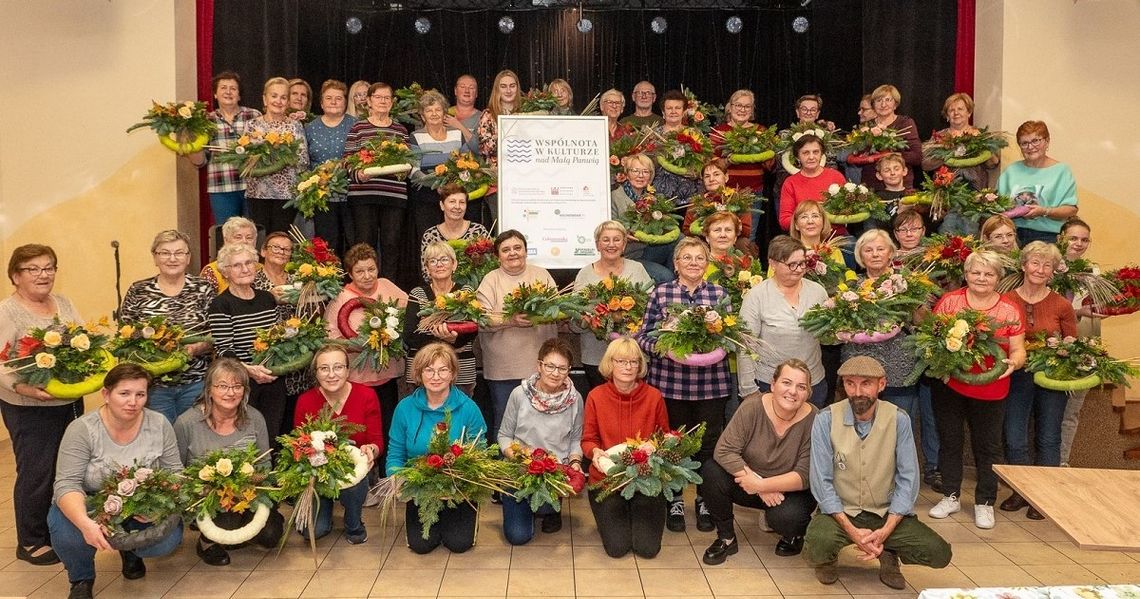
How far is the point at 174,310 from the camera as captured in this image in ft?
18.1

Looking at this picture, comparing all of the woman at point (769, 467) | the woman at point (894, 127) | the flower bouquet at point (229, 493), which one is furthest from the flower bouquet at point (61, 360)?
the woman at point (894, 127)

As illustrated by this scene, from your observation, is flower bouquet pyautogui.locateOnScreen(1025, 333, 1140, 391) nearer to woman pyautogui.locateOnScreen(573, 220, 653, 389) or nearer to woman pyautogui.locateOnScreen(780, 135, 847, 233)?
woman pyautogui.locateOnScreen(780, 135, 847, 233)

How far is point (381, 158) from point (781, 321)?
10.0 feet

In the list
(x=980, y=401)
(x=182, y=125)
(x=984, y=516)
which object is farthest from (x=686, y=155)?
(x=182, y=125)

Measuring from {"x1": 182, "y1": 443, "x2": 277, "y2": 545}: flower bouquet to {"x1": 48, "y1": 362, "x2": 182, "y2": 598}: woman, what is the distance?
172mm

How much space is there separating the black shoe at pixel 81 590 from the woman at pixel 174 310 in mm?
1058

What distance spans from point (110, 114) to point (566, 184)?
12.5ft

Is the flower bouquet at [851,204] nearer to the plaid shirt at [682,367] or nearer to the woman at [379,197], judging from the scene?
the plaid shirt at [682,367]

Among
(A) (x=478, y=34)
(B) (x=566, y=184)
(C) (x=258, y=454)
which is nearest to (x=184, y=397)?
(C) (x=258, y=454)

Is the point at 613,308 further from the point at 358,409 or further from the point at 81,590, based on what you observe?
the point at 81,590

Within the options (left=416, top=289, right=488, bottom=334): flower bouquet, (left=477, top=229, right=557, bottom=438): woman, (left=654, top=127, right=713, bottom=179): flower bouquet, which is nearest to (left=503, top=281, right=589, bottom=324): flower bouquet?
(left=477, top=229, right=557, bottom=438): woman

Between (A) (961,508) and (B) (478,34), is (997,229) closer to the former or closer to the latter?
(A) (961,508)

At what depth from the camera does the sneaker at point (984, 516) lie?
18.2 ft

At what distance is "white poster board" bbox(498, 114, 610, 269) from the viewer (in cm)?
714
